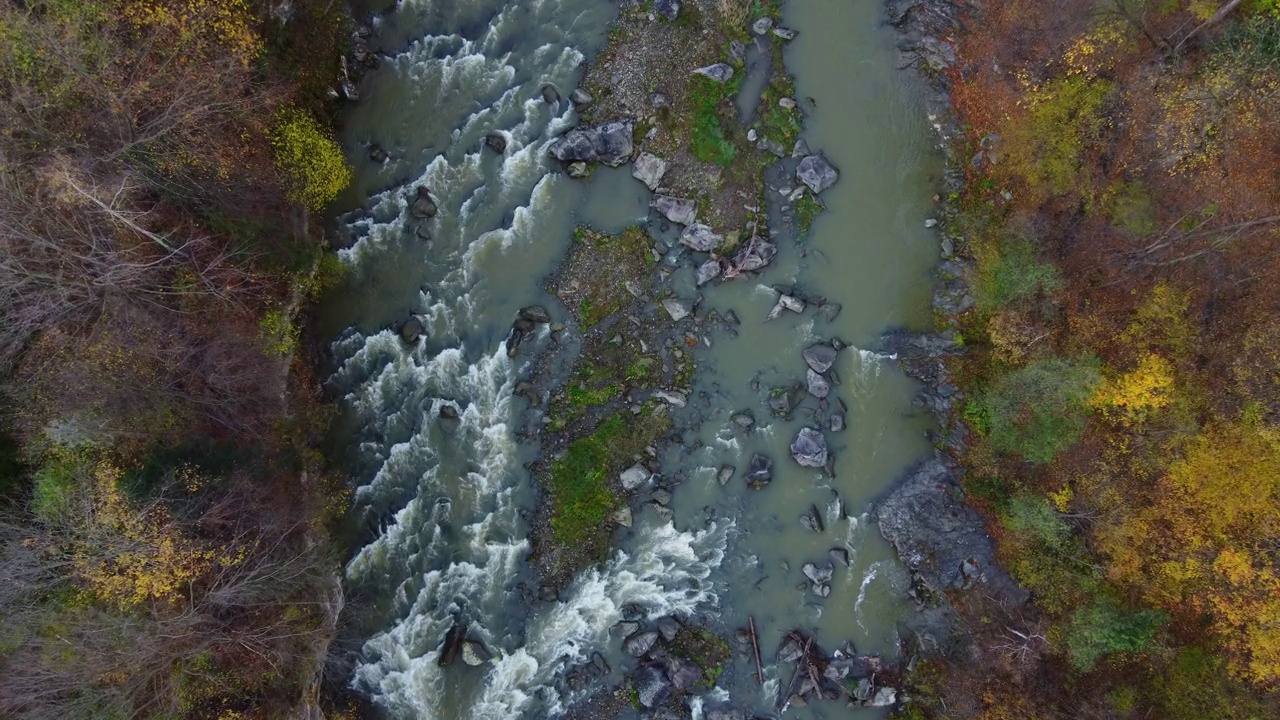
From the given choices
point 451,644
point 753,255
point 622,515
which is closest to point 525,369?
point 622,515

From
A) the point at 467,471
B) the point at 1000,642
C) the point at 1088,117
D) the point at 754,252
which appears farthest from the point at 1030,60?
the point at 467,471

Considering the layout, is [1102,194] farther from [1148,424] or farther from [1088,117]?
[1148,424]

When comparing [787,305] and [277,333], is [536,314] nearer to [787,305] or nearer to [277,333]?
[277,333]

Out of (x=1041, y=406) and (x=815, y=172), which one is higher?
(x=815, y=172)

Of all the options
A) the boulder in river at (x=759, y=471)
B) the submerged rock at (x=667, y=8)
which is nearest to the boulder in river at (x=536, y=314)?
the boulder in river at (x=759, y=471)

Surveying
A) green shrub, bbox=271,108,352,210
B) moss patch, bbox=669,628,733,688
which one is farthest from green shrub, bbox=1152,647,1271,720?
green shrub, bbox=271,108,352,210

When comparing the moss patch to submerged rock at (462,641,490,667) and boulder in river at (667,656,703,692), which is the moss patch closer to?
boulder in river at (667,656,703,692)
